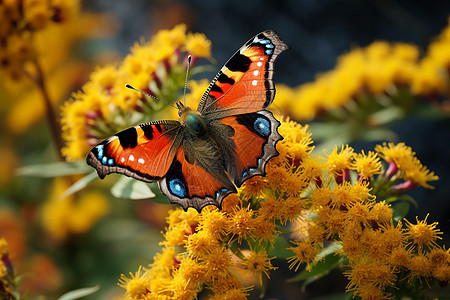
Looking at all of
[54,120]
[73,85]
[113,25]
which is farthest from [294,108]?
[113,25]

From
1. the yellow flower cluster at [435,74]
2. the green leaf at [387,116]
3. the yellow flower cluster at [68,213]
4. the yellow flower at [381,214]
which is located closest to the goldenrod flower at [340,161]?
the yellow flower at [381,214]

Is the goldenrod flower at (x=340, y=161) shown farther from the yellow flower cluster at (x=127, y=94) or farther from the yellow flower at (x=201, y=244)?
the yellow flower cluster at (x=127, y=94)

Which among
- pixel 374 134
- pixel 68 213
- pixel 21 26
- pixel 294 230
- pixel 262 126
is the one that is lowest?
pixel 68 213

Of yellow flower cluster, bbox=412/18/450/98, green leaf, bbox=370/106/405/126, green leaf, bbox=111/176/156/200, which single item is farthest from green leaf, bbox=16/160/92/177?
yellow flower cluster, bbox=412/18/450/98

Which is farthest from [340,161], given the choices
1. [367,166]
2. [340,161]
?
[367,166]

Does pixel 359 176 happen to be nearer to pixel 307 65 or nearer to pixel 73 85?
pixel 307 65

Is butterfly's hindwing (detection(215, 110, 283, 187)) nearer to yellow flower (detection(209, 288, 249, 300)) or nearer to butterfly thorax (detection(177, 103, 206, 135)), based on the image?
butterfly thorax (detection(177, 103, 206, 135))

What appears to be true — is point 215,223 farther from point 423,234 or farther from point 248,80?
point 423,234
